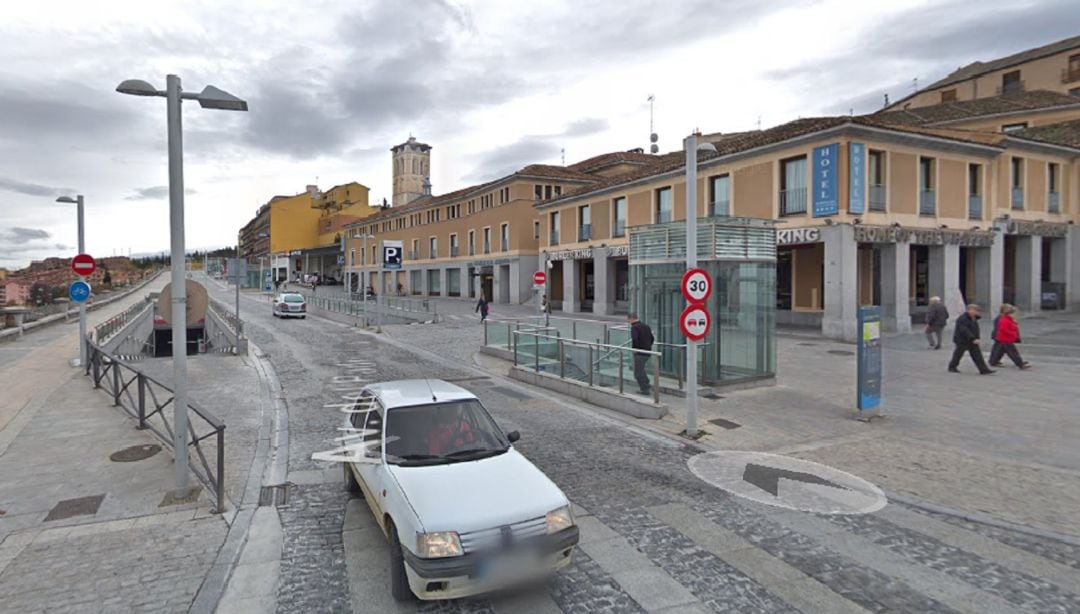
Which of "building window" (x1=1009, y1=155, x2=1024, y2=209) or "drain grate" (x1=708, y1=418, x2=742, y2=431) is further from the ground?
"building window" (x1=1009, y1=155, x2=1024, y2=209)

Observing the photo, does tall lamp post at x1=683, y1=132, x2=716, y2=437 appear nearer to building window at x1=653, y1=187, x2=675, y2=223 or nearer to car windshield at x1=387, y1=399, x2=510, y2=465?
car windshield at x1=387, y1=399, x2=510, y2=465

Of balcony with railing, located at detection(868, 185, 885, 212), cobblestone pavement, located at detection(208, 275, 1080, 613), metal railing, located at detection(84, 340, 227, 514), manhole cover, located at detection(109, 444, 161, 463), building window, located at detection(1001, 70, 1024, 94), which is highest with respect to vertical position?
building window, located at detection(1001, 70, 1024, 94)


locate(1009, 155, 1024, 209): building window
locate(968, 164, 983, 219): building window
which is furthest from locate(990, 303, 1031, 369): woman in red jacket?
locate(1009, 155, 1024, 209): building window

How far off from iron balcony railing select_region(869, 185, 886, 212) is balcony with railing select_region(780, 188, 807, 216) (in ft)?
7.74

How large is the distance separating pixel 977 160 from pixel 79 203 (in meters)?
32.7

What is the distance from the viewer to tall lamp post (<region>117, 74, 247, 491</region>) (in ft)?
21.7

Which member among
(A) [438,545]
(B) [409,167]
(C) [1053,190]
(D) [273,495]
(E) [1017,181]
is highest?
(B) [409,167]

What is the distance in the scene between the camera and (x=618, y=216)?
34.4 metres

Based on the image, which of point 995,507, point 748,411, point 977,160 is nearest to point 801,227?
point 977,160

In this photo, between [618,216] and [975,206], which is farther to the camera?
[618,216]

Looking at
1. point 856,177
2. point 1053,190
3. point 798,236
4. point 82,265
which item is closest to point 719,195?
point 798,236

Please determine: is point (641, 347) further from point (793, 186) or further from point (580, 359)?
point (793, 186)

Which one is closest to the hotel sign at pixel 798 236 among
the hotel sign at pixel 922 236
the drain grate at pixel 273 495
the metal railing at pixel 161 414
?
the hotel sign at pixel 922 236

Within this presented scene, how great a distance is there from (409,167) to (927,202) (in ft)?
354
